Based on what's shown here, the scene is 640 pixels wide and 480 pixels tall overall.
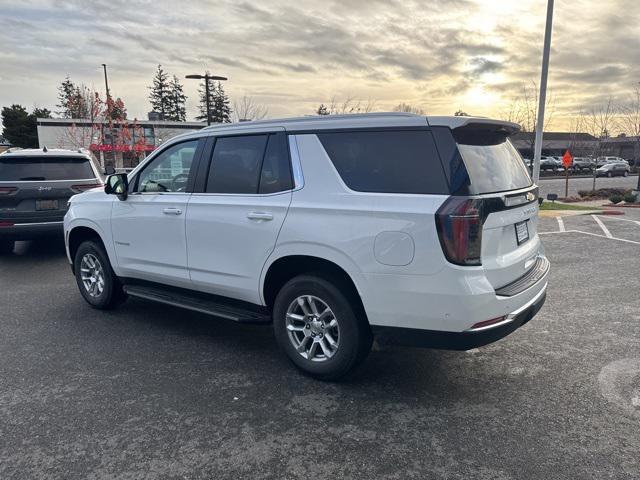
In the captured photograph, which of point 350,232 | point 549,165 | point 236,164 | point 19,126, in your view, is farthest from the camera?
point 19,126

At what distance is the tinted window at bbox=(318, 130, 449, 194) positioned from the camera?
10.7ft

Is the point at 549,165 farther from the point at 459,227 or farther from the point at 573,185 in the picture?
the point at 459,227

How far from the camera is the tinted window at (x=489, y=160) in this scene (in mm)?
3275

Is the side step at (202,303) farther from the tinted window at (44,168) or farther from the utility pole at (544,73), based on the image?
the utility pole at (544,73)

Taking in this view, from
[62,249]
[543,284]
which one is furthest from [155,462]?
[62,249]

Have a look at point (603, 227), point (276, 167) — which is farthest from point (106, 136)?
point (276, 167)

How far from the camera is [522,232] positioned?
369 cm

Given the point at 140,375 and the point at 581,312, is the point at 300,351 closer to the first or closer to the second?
the point at 140,375

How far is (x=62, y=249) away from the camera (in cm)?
940

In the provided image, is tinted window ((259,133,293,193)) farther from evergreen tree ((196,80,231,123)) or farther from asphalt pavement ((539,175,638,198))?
evergreen tree ((196,80,231,123))

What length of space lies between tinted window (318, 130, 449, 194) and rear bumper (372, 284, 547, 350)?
93 cm

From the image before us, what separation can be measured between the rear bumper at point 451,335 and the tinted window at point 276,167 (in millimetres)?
1340

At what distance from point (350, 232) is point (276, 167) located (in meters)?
0.96

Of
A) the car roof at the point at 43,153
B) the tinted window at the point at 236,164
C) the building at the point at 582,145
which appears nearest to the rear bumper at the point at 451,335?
the tinted window at the point at 236,164
